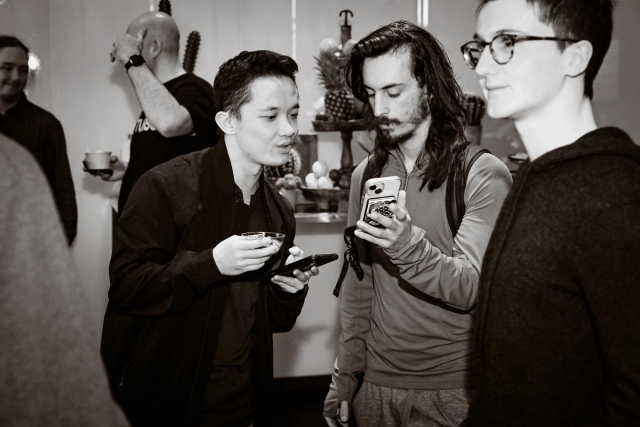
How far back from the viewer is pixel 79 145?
12.6 ft

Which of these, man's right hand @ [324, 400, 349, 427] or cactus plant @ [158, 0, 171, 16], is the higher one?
cactus plant @ [158, 0, 171, 16]

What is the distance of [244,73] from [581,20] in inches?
43.5

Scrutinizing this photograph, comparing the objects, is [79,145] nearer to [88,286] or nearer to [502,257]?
[88,286]

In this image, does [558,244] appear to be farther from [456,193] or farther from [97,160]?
[97,160]

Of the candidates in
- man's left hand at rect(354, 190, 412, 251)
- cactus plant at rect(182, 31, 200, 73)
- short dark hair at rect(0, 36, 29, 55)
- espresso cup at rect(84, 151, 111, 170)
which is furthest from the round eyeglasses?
cactus plant at rect(182, 31, 200, 73)

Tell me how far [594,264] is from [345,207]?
2586 mm

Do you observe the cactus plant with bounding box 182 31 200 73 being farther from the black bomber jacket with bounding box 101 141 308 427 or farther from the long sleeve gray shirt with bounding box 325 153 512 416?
the long sleeve gray shirt with bounding box 325 153 512 416

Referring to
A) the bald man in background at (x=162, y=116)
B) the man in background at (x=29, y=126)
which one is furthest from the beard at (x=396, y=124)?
the bald man in background at (x=162, y=116)

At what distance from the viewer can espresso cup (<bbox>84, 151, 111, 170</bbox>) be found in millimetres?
3148

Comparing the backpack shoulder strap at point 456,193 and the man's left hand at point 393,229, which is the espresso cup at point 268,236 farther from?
the backpack shoulder strap at point 456,193

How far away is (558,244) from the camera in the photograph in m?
0.83

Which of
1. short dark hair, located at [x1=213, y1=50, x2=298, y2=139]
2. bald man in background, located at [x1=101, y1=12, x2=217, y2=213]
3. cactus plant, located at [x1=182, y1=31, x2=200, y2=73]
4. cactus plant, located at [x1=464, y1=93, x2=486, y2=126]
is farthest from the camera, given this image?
cactus plant, located at [x1=182, y1=31, x2=200, y2=73]

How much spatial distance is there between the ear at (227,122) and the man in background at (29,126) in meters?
0.57

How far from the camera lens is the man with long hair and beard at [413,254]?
146cm
